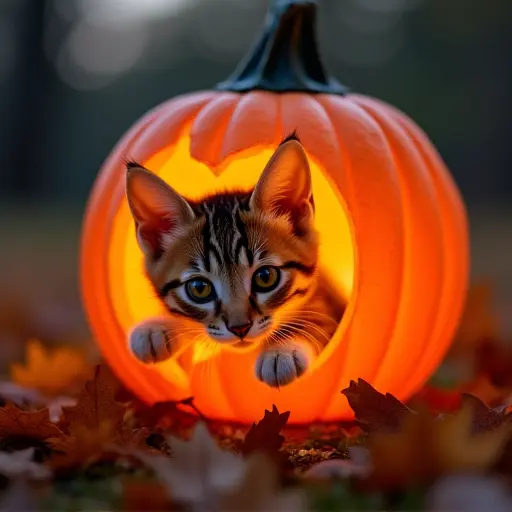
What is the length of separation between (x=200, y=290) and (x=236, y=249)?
0.43 ft

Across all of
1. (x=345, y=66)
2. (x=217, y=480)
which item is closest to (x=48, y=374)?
(x=217, y=480)

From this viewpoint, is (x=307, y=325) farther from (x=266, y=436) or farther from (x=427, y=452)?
(x=427, y=452)

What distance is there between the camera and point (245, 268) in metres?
2.15

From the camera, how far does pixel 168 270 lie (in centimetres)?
226

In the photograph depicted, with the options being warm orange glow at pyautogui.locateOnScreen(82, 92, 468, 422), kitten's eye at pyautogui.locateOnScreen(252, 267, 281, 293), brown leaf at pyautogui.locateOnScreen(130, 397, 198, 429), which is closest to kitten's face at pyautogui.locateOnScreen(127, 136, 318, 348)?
kitten's eye at pyautogui.locateOnScreen(252, 267, 281, 293)

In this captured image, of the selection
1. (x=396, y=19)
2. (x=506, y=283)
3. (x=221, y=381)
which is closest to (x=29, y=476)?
(x=221, y=381)

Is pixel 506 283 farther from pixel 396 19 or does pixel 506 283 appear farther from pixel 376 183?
pixel 396 19

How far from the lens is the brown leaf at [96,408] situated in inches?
80.0

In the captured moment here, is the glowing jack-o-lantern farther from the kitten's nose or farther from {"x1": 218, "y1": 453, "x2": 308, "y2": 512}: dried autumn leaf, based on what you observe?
{"x1": 218, "y1": 453, "x2": 308, "y2": 512}: dried autumn leaf

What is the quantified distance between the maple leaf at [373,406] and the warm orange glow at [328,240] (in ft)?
0.93

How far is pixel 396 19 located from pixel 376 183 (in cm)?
613

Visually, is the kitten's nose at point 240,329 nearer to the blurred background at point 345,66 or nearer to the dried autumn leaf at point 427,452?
the dried autumn leaf at point 427,452

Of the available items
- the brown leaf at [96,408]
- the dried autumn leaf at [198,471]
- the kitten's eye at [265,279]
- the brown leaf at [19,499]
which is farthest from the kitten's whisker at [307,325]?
the brown leaf at [19,499]

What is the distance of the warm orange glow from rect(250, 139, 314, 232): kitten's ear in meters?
0.13
